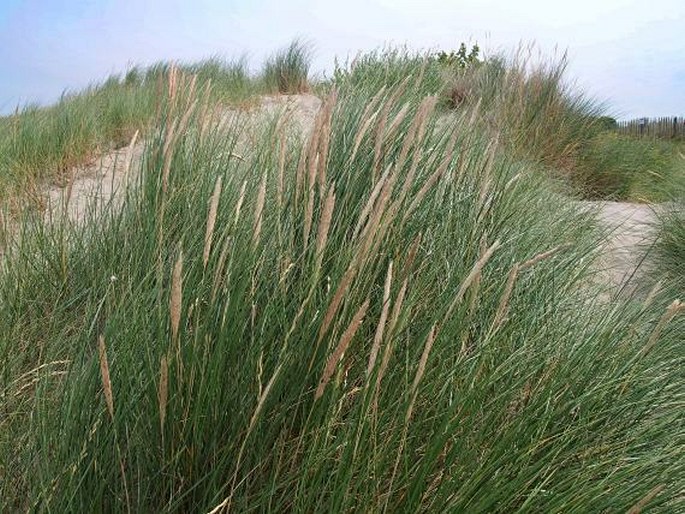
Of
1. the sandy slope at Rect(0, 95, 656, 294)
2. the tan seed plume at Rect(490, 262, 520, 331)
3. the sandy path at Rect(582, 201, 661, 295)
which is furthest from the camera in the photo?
the sandy path at Rect(582, 201, 661, 295)

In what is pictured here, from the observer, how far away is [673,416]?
149 cm

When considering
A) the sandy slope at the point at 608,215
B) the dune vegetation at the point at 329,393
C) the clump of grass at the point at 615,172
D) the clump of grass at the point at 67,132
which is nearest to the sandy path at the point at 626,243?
the sandy slope at the point at 608,215

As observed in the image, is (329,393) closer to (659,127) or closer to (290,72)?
(290,72)

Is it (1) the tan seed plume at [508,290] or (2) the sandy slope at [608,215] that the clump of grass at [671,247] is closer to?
(2) the sandy slope at [608,215]

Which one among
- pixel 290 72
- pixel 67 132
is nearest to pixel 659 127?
pixel 290 72

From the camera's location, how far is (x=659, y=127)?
17.0 metres

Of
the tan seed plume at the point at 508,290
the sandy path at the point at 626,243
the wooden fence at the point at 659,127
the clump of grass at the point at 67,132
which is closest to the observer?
the tan seed plume at the point at 508,290

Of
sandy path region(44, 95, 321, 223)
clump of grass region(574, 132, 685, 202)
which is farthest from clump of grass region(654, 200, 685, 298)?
sandy path region(44, 95, 321, 223)

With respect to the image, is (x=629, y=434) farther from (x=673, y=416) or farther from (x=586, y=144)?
(x=586, y=144)

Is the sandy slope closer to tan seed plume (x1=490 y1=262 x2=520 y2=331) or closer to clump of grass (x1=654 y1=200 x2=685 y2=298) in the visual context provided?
clump of grass (x1=654 y1=200 x2=685 y2=298)

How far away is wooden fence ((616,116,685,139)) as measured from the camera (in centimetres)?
1650

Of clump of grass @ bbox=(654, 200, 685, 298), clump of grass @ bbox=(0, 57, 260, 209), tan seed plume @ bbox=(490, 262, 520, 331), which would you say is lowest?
clump of grass @ bbox=(0, 57, 260, 209)

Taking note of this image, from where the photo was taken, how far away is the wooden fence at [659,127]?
1650 centimetres

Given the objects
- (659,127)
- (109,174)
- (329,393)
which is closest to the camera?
(329,393)
